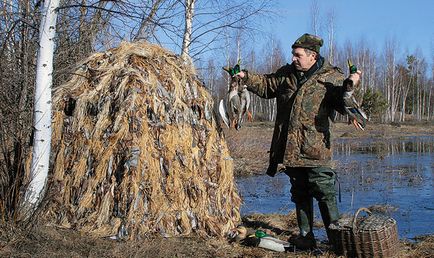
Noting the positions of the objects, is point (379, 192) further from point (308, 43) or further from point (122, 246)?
point (122, 246)

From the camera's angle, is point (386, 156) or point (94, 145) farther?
point (386, 156)

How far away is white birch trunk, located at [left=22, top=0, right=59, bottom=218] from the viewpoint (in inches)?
190

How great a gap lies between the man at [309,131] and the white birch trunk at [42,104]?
7.77 ft

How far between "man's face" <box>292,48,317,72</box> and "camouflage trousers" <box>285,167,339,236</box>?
1.05 meters

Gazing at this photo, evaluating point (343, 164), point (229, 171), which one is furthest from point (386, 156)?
point (229, 171)

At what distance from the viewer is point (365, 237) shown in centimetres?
476

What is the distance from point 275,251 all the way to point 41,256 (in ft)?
7.28

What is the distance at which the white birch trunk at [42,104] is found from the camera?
15.8 feet

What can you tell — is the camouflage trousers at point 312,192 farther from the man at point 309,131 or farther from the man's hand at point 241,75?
the man's hand at point 241,75

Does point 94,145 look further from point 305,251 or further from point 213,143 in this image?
point 305,251

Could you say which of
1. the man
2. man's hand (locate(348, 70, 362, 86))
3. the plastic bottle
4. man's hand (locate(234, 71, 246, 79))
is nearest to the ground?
the plastic bottle

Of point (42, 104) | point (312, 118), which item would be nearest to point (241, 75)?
point (312, 118)

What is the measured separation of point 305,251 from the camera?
5223 millimetres

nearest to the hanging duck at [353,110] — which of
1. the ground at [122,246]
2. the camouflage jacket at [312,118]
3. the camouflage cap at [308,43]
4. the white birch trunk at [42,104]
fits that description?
the camouflage jacket at [312,118]
